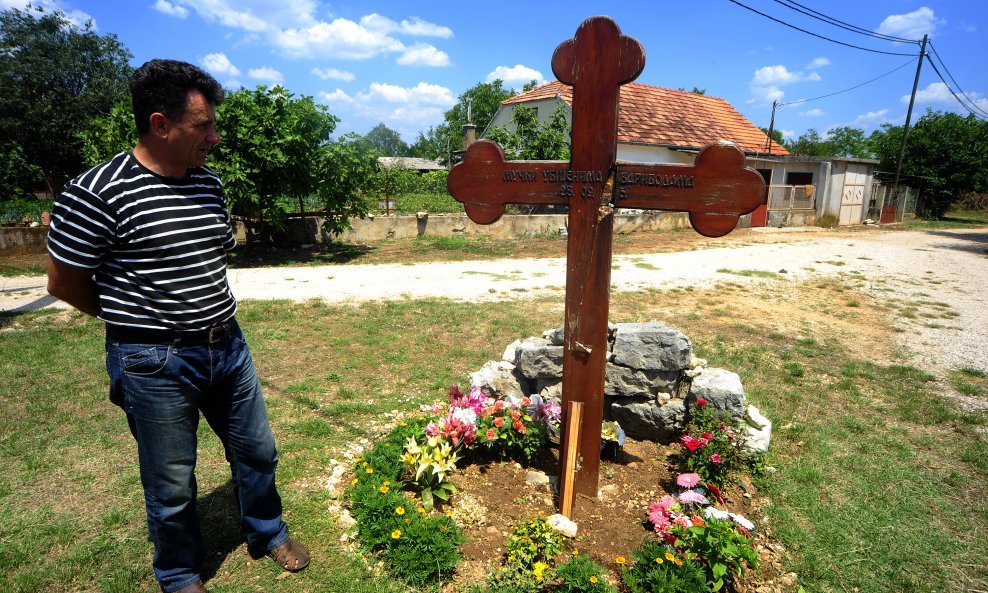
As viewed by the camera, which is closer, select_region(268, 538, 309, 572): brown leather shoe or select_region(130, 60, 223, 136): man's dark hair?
select_region(130, 60, 223, 136): man's dark hair

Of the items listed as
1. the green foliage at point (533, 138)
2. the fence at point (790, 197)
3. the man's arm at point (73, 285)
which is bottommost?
the man's arm at point (73, 285)


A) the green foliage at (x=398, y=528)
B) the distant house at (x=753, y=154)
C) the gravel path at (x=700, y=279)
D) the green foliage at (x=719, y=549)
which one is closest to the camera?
the green foliage at (x=719, y=549)

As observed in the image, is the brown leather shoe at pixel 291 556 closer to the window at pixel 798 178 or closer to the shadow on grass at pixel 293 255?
the shadow on grass at pixel 293 255

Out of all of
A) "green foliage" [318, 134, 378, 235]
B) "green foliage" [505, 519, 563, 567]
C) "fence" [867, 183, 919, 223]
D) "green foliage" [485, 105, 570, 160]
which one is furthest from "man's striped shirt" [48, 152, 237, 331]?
"fence" [867, 183, 919, 223]

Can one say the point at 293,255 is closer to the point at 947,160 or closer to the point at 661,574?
the point at 661,574

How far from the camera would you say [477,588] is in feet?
6.90

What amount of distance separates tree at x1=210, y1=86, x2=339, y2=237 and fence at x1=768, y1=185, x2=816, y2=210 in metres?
17.1

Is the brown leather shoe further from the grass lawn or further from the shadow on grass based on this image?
the shadow on grass

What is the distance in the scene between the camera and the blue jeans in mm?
1881

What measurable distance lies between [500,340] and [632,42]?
12.0 ft

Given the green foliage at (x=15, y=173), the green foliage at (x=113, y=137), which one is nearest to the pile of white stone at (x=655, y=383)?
the green foliage at (x=113, y=137)

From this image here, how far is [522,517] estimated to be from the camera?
8.38ft

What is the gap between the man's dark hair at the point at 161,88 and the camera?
1802 millimetres

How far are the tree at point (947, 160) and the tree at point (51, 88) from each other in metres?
41.3
